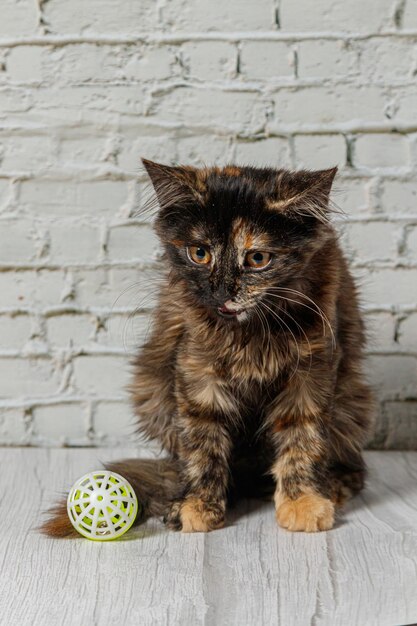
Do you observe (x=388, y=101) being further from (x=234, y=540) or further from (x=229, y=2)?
(x=234, y=540)

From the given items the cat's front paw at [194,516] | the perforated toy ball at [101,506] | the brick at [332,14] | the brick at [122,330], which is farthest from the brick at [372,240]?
the perforated toy ball at [101,506]

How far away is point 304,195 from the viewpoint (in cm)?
176

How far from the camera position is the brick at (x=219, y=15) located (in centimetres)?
246

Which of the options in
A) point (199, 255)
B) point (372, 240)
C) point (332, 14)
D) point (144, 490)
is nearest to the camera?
point (199, 255)

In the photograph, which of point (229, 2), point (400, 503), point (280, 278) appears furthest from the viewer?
point (229, 2)

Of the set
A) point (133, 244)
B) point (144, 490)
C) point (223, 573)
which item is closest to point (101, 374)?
point (133, 244)

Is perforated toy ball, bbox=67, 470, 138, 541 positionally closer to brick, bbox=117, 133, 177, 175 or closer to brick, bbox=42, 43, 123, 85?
brick, bbox=117, 133, 177, 175

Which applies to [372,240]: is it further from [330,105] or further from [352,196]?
[330,105]

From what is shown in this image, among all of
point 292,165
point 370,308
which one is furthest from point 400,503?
point 292,165

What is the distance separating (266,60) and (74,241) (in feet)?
2.62

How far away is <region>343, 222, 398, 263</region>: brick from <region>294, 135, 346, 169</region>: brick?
203mm

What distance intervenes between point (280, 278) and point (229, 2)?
1.08 metres

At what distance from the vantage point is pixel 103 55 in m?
2.51

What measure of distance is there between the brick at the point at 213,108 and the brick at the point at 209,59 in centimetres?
5
